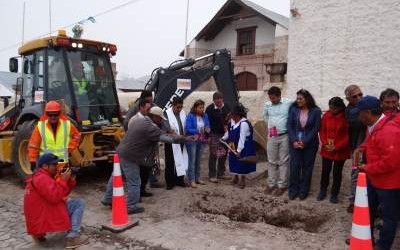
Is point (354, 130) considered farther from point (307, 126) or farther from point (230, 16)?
point (230, 16)

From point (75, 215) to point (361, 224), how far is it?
10.4 ft

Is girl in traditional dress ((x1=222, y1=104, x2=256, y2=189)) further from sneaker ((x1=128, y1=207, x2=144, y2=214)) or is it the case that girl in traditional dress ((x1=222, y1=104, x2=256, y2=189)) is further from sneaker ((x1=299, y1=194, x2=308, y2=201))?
sneaker ((x1=128, y1=207, x2=144, y2=214))

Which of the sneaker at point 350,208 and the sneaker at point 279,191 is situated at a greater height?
the sneaker at point 350,208

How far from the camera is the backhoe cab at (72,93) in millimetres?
7402

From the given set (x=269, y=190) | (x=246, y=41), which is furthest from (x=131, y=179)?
(x=246, y=41)

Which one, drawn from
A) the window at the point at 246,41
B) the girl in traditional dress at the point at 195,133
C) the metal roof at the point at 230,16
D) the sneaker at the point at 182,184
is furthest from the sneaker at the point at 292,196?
the window at the point at 246,41

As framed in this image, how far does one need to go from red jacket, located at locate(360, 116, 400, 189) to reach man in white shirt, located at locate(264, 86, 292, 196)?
99.2 inches

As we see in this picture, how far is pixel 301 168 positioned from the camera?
253 inches

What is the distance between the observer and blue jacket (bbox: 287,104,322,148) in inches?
242

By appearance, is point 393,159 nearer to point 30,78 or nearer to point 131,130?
point 131,130

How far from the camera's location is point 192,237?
4.91 m

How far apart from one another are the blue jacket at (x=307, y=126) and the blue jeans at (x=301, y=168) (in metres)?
0.14

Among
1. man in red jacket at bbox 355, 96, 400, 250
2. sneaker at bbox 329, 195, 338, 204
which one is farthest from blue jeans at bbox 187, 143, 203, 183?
man in red jacket at bbox 355, 96, 400, 250

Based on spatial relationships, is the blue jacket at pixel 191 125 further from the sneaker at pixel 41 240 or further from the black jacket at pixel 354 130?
the sneaker at pixel 41 240
